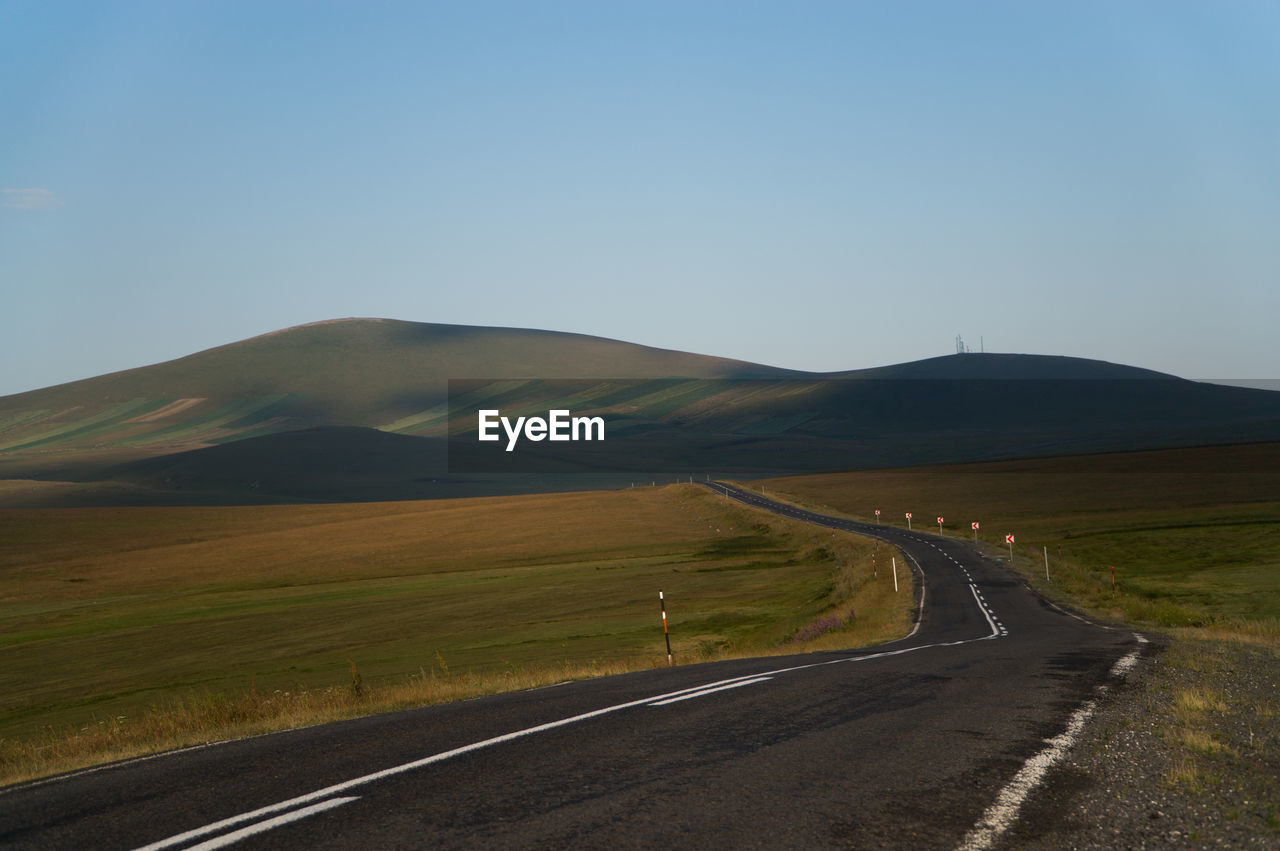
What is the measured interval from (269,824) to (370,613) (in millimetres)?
42311

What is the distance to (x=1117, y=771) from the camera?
321 inches

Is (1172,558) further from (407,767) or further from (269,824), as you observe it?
(269,824)

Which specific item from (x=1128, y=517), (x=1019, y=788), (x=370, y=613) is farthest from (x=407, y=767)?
(x=1128, y=517)

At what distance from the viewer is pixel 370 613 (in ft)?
155

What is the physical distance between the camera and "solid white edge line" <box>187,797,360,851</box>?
6.29 metres

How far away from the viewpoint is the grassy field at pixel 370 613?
20.8 m

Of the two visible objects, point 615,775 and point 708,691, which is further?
point 708,691

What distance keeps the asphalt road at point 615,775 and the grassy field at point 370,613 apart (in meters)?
3.79

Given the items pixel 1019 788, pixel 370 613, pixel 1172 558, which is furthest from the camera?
pixel 1172 558

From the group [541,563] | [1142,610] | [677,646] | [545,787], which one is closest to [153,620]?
[541,563]

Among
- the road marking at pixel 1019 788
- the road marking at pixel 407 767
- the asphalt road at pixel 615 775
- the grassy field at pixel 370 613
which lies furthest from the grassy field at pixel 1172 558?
the grassy field at pixel 370 613

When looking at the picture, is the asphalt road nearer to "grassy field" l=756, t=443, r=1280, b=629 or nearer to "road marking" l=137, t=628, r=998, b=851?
"road marking" l=137, t=628, r=998, b=851

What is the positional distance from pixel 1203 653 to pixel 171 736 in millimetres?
16950

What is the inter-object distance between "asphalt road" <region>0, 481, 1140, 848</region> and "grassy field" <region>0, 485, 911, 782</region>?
3794 millimetres
